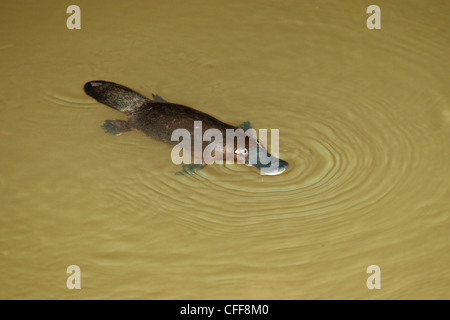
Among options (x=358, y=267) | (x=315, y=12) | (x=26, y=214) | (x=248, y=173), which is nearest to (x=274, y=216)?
(x=248, y=173)

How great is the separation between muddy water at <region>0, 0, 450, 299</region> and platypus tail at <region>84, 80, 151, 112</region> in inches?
3.0

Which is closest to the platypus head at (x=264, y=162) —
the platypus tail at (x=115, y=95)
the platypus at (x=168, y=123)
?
the platypus at (x=168, y=123)

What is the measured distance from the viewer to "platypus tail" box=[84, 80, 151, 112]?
3.13 m

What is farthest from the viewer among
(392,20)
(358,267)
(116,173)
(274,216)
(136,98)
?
(392,20)

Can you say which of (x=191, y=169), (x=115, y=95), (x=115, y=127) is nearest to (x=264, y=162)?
(x=191, y=169)

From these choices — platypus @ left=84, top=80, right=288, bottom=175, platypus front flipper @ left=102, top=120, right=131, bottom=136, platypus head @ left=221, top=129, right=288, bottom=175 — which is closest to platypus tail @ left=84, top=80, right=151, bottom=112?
platypus @ left=84, top=80, right=288, bottom=175

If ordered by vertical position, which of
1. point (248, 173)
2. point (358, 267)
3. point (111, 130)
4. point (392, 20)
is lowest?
point (358, 267)

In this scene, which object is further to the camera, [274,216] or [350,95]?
[350,95]

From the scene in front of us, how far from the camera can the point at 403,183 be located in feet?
9.34

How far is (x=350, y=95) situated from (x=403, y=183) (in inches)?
30.9

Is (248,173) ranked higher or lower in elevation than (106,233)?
higher

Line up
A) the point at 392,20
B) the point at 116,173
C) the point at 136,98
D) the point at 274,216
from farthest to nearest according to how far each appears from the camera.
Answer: the point at 392,20, the point at 136,98, the point at 116,173, the point at 274,216

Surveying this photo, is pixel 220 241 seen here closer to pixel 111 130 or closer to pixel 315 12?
pixel 111 130

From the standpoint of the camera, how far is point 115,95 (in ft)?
10.5
